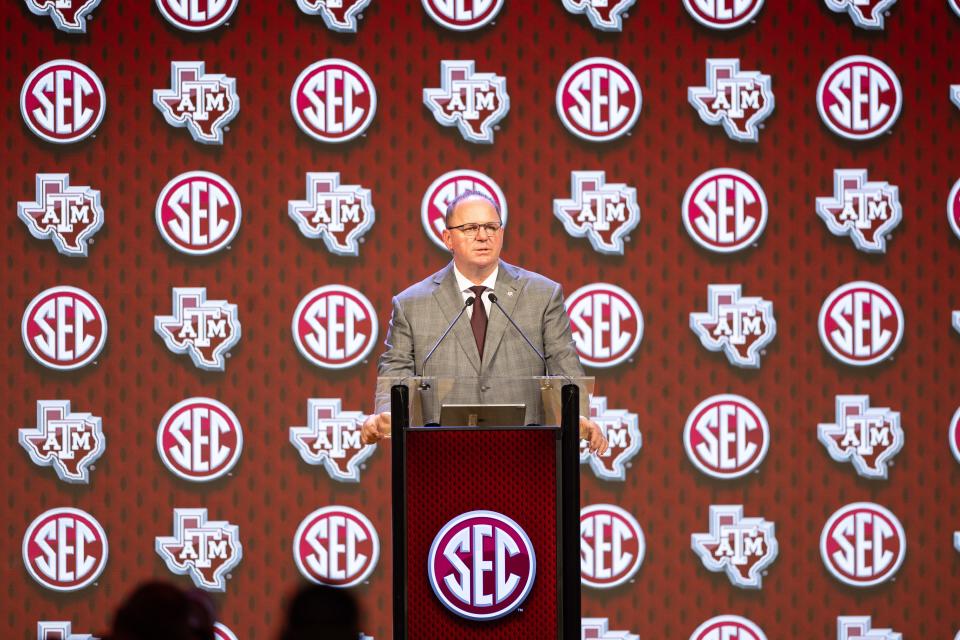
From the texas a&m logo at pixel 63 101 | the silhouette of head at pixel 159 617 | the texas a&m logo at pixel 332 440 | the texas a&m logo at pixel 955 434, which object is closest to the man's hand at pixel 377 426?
the silhouette of head at pixel 159 617

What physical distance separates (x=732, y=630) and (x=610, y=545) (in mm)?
583

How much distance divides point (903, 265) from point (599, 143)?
4.19ft

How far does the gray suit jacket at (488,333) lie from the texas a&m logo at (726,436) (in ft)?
4.21

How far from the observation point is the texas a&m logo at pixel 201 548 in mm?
4141

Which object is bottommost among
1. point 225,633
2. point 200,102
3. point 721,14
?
point 225,633

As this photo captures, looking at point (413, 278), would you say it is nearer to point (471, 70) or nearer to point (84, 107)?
point (471, 70)

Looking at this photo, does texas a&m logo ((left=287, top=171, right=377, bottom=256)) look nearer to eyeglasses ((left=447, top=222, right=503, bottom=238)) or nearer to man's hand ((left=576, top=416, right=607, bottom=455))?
eyeglasses ((left=447, top=222, right=503, bottom=238))

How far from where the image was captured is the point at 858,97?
4180mm

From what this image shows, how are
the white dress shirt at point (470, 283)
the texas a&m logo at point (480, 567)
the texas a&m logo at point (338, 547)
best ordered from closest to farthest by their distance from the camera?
the texas a&m logo at point (480, 567)
the white dress shirt at point (470, 283)
the texas a&m logo at point (338, 547)

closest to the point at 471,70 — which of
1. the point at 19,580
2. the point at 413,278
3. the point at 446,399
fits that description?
the point at 413,278

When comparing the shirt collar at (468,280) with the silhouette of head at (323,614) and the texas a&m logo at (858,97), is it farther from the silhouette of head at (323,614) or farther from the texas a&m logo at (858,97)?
the texas a&m logo at (858,97)

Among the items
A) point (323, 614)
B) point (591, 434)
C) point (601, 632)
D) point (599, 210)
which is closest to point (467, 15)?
point (599, 210)

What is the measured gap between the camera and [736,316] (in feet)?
13.6

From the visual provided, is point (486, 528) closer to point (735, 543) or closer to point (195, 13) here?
point (735, 543)
